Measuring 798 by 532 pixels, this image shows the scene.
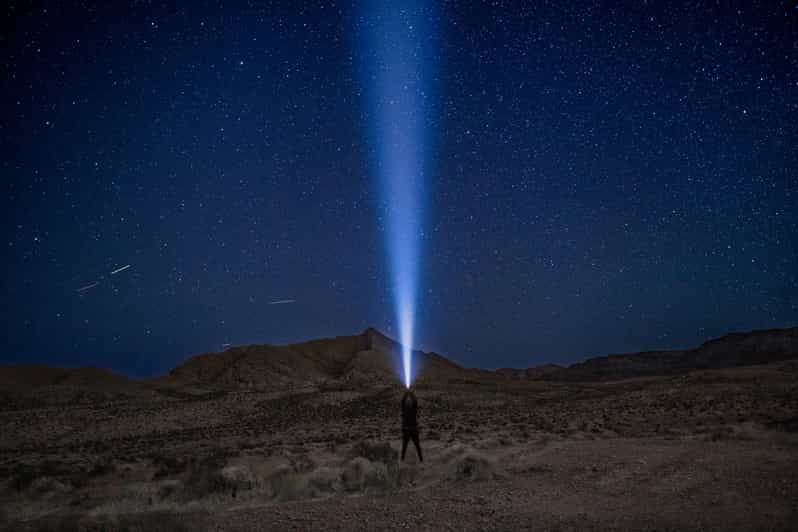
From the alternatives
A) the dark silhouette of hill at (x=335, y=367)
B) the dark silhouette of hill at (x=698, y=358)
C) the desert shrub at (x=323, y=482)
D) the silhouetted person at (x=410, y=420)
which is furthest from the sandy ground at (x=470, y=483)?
the dark silhouette of hill at (x=698, y=358)

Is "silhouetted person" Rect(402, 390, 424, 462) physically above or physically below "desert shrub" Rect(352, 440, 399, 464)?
above

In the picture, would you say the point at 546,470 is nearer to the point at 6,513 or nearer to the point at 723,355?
the point at 6,513

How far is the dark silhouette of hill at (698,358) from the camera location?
9616 centimetres

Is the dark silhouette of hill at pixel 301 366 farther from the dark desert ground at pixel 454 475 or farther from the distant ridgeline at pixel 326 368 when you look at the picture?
the dark desert ground at pixel 454 475

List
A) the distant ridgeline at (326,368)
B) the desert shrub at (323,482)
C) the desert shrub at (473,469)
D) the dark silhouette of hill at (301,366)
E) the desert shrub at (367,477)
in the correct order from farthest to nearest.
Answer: the dark silhouette of hill at (301,366)
the distant ridgeline at (326,368)
the desert shrub at (473,469)
the desert shrub at (367,477)
the desert shrub at (323,482)

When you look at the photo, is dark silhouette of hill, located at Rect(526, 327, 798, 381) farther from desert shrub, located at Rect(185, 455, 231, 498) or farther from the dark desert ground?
Answer: desert shrub, located at Rect(185, 455, 231, 498)

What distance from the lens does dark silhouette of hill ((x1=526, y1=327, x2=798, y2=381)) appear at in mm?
96156

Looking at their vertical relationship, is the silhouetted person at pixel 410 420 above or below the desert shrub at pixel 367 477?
above

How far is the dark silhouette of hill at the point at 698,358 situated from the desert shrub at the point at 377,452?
95188 mm

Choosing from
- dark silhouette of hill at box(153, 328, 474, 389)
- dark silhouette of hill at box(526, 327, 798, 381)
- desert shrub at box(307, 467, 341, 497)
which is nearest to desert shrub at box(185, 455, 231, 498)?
desert shrub at box(307, 467, 341, 497)

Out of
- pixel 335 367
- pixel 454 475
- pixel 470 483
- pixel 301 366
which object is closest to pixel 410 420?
pixel 454 475

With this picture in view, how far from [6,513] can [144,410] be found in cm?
3805

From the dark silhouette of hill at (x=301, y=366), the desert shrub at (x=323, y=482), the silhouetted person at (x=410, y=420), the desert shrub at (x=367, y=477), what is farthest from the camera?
the dark silhouette of hill at (x=301, y=366)

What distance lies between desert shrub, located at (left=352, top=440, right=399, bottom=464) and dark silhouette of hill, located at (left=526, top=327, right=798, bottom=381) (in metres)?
95.2
